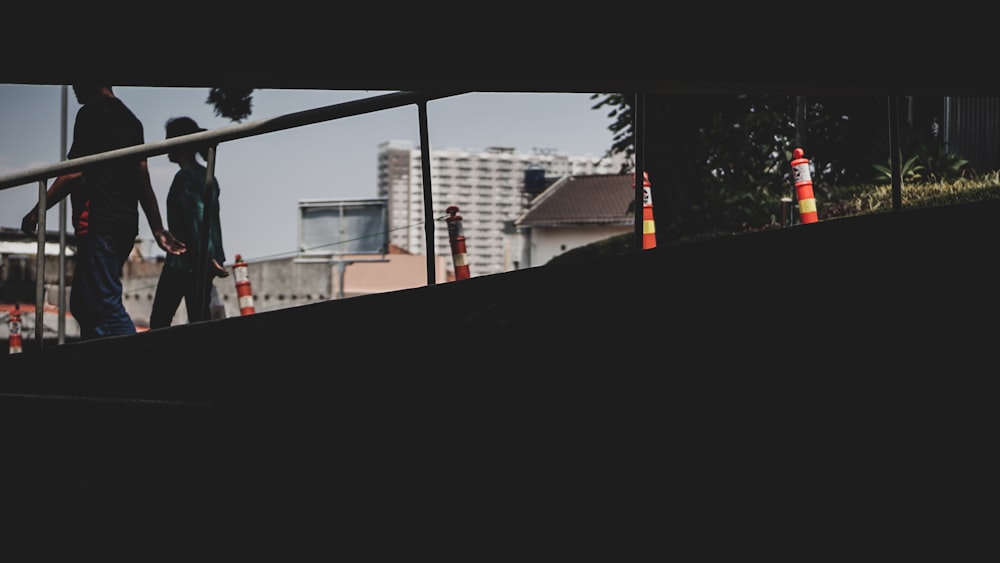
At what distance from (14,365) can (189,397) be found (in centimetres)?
72

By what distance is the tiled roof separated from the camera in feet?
165

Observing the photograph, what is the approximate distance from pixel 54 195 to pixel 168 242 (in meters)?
0.75

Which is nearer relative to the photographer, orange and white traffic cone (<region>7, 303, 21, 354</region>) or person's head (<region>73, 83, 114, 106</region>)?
person's head (<region>73, 83, 114, 106</region>)

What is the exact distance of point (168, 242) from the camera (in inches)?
184

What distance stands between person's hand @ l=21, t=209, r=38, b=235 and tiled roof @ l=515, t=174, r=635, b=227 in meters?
45.0

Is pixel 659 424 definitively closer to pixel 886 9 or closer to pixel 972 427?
pixel 972 427

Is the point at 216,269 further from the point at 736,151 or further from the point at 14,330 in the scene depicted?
the point at 736,151

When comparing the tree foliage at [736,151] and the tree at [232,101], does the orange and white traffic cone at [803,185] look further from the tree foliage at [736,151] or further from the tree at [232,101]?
the tree at [232,101]

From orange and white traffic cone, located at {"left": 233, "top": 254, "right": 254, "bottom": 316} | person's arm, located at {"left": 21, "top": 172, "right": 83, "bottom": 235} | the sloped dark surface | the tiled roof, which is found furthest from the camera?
the tiled roof

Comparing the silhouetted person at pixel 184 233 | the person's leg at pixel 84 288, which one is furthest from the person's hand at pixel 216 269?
the person's leg at pixel 84 288

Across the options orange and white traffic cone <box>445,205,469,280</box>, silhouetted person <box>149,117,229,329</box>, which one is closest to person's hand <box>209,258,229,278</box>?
silhouetted person <box>149,117,229,329</box>

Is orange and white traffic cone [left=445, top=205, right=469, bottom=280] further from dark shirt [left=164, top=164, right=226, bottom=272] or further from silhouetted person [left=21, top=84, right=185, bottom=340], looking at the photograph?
silhouetted person [left=21, top=84, right=185, bottom=340]

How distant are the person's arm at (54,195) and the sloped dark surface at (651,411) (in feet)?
3.54

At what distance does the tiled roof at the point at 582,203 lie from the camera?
50.2 m
